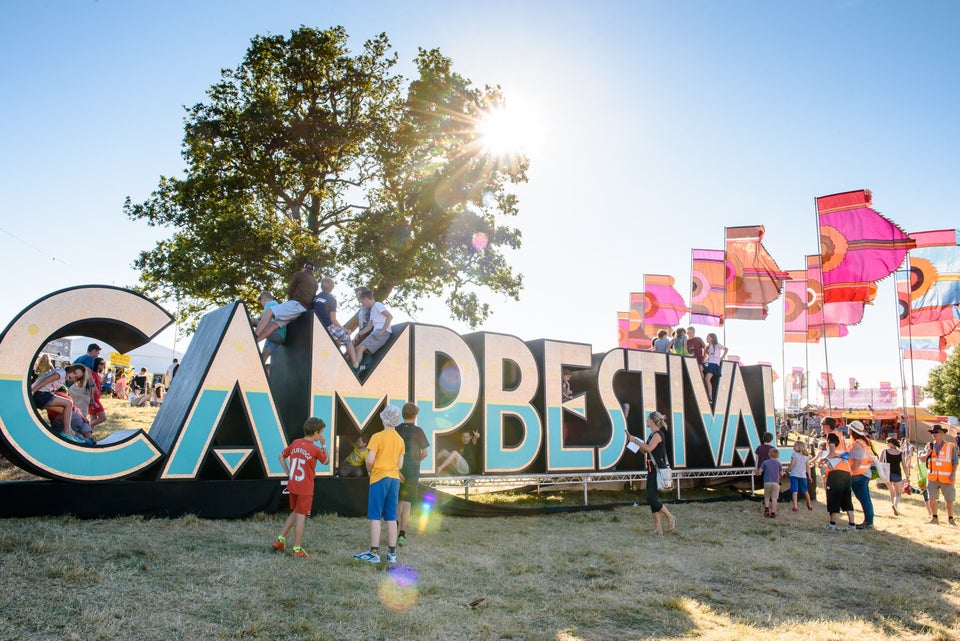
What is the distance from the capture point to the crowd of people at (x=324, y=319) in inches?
386

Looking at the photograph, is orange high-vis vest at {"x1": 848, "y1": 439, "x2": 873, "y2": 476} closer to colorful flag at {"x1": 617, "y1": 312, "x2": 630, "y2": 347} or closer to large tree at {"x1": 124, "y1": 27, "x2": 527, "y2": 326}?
large tree at {"x1": 124, "y1": 27, "x2": 527, "y2": 326}

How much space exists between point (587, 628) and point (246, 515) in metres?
5.20

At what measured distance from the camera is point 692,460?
15.2 m

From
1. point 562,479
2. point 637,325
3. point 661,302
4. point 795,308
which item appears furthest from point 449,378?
point 795,308

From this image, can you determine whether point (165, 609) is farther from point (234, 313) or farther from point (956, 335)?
→ point (956, 335)

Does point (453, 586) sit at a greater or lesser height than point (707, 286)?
lesser

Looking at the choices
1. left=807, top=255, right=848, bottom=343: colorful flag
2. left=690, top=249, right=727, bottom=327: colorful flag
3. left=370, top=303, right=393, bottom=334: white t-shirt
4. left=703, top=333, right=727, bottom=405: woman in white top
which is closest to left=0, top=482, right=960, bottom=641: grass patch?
left=370, top=303, right=393, bottom=334: white t-shirt

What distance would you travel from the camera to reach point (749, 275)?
20188mm

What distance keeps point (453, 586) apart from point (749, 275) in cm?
1707

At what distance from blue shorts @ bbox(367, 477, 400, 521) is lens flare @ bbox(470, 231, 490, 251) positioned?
51.3 feet

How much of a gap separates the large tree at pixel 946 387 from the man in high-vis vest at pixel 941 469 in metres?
45.4

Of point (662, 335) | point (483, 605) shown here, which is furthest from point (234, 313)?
point (662, 335)

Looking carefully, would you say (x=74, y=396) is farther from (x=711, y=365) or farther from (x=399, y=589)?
(x=711, y=365)

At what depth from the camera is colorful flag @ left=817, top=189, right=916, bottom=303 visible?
1648 cm
